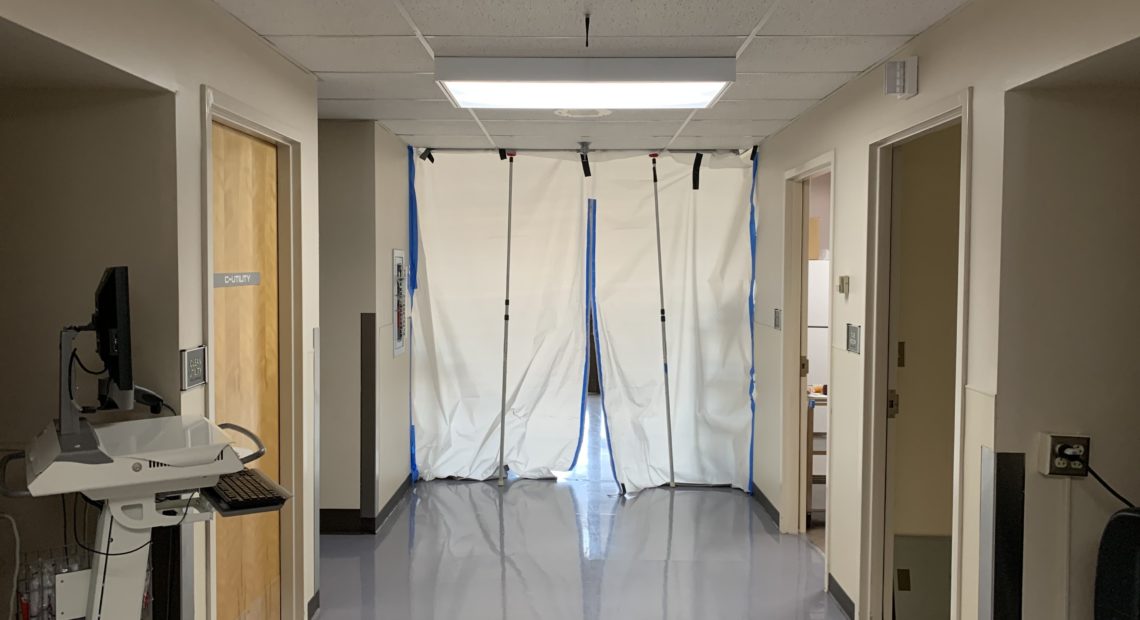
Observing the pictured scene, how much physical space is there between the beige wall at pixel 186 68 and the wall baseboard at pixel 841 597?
2.73m

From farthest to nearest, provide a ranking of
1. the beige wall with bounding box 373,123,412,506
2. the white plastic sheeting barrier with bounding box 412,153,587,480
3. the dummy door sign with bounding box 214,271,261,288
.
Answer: the white plastic sheeting barrier with bounding box 412,153,587,480 → the beige wall with bounding box 373,123,412,506 → the dummy door sign with bounding box 214,271,261,288

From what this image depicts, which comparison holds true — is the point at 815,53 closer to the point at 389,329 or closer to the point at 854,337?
the point at 854,337

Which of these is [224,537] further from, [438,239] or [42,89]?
[438,239]

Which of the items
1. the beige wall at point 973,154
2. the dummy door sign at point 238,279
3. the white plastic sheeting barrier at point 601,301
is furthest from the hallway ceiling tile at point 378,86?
the beige wall at point 973,154

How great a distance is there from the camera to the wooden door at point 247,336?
284 centimetres

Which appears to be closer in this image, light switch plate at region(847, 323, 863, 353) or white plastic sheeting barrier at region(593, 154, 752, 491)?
light switch plate at region(847, 323, 863, 353)

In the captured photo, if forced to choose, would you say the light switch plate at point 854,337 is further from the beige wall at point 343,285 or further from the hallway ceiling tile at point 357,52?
the beige wall at point 343,285

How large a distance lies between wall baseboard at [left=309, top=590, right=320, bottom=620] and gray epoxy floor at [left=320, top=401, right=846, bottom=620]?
0.05 meters

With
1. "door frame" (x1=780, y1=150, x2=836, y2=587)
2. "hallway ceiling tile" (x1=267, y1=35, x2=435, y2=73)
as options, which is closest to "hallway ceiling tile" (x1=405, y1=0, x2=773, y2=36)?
"hallway ceiling tile" (x1=267, y1=35, x2=435, y2=73)

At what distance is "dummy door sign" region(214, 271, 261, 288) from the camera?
9.17ft

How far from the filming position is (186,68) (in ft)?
7.90

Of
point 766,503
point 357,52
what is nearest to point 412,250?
point 357,52

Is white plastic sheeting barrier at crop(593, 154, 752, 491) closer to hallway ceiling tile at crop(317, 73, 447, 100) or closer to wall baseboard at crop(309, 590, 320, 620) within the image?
hallway ceiling tile at crop(317, 73, 447, 100)

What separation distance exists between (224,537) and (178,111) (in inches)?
59.6
